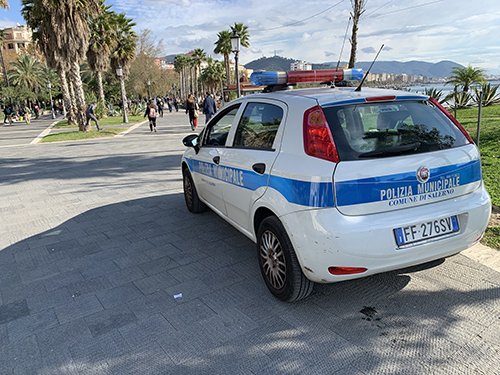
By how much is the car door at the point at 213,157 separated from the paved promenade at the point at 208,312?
1.72ft

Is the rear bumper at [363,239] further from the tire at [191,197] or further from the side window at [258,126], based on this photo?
the tire at [191,197]

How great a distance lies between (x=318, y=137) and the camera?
272cm

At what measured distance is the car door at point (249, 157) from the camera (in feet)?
10.4

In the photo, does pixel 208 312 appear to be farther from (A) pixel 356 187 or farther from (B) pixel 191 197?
(B) pixel 191 197

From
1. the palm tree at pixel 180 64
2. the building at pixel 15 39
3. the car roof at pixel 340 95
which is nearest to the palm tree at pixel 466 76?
the car roof at pixel 340 95

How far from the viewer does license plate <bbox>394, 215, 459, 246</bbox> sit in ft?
8.68

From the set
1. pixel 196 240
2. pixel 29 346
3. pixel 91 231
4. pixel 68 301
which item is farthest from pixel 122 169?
pixel 29 346

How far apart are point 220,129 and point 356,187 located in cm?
224

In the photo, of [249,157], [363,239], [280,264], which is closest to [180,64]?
[249,157]

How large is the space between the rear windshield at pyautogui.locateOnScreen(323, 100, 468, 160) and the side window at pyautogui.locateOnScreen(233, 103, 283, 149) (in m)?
0.56

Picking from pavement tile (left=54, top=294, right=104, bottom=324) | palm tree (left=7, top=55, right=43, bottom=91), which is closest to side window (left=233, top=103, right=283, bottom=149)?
pavement tile (left=54, top=294, right=104, bottom=324)

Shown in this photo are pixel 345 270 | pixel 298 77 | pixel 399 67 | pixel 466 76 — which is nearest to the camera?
pixel 345 270

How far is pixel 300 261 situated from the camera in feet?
9.19

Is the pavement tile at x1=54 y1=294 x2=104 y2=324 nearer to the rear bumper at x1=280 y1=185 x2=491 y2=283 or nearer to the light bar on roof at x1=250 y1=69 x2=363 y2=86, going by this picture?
the rear bumper at x1=280 y1=185 x2=491 y2=283
